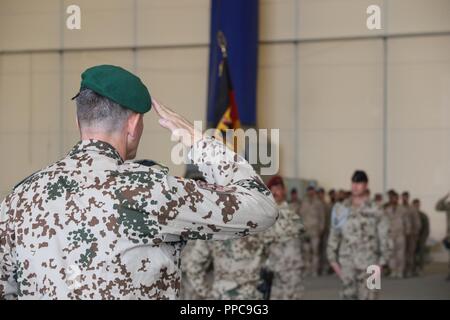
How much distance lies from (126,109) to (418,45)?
42.4 ft

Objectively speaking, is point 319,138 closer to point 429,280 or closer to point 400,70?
point 400,70

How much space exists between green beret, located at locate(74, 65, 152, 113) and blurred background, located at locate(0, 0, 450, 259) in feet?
39.8

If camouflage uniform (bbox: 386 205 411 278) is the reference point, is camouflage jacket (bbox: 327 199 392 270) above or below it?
above

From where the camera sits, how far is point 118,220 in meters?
1.71

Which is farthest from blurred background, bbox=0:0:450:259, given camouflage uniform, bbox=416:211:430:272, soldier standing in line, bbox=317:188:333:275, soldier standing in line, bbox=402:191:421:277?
soldier standing in line, bbox=317:188:333:275

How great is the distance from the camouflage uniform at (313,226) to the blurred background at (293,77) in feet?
5.01

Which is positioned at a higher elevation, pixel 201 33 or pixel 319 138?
pixel 201 33

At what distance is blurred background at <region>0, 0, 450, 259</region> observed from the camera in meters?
14.2

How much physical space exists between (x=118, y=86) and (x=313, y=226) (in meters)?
11.7

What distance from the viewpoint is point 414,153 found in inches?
566

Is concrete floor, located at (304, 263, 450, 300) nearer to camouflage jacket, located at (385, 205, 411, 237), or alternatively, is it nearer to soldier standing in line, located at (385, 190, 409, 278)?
soldier standing in line, located at (385, 190, 409, 278)

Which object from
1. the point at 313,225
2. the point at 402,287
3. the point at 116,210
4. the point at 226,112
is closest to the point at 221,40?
the point at 313,225
